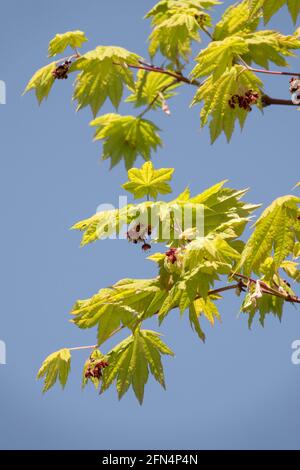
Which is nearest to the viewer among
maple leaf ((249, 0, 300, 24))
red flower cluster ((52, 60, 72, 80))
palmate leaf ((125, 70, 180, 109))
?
maple leaf ((249, 0, 300, 24))

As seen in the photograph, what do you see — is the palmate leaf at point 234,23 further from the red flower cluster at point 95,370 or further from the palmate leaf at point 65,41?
the red flower cluster at point 95,370

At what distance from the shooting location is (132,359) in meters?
4.15

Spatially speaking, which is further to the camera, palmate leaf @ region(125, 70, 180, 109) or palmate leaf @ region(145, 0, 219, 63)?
palmate leaf @ region(125, 70, 180, 109)

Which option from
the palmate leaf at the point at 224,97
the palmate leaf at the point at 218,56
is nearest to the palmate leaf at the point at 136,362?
the palmate leaf at the point at 224,97

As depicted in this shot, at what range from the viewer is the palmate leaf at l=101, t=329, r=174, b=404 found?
4090 millimetres

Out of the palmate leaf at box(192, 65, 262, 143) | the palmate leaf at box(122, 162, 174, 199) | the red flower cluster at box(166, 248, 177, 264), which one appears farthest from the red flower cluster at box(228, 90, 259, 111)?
the red flower cluster at box(166, 248, 177, 264)

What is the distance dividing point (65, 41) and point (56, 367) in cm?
199

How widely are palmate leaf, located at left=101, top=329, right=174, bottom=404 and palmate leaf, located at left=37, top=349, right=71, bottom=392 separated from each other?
0.36 meters

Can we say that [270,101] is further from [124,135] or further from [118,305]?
[124,135]

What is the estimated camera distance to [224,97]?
162 inches

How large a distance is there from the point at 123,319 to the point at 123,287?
0.17 metres

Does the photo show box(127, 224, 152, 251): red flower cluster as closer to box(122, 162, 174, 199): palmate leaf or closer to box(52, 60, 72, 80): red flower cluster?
box(122, 162, 174, 199): palmate leaf

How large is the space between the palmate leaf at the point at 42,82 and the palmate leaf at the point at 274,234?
1.96 meters

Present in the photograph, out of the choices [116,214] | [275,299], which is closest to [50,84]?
[116,214]
